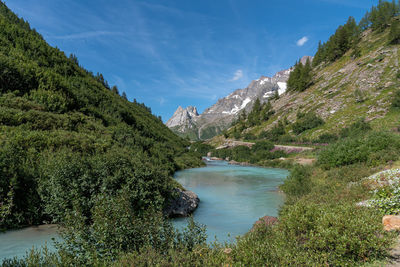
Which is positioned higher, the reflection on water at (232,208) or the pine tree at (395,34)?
the pine tree at (395,34)

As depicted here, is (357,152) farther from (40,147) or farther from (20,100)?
(20,100)

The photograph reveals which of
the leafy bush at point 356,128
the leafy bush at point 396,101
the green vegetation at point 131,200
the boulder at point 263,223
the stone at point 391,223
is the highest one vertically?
the leafy bush at point 396,101

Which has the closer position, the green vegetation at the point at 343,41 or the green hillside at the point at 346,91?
the green hillside at the point at 346,91

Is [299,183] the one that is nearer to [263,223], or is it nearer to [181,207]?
[181,207]

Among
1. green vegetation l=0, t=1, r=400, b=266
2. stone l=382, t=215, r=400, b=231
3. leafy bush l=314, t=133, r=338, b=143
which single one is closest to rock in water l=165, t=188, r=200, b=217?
green vegetation l=0, t=1, r=400, b=266

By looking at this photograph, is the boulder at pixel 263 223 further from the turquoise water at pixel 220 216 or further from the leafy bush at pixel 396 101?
the leafy bush at pixel 396 101

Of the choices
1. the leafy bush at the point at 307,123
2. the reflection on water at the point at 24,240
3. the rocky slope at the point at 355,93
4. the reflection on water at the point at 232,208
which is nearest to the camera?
the reflection on water at the point at 24,240

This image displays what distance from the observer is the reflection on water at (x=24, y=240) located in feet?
30.2

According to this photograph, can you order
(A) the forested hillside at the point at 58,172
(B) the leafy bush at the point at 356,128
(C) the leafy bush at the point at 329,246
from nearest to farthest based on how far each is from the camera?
1. (C) the leafy bush at the point at 329,246
2. (A) the forested hillside at the point at 58,172
3. (B) the leafy bush at the point at 356,128

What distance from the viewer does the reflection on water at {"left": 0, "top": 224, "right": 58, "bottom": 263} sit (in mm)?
9205

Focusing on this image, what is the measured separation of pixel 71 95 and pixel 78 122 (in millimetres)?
9043

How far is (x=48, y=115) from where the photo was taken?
23094mm

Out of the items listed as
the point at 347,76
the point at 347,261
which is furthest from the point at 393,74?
the point at 347,261

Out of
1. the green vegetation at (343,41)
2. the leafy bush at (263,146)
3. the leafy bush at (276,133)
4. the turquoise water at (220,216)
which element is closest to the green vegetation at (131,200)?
the turquoise water at (220,216)
